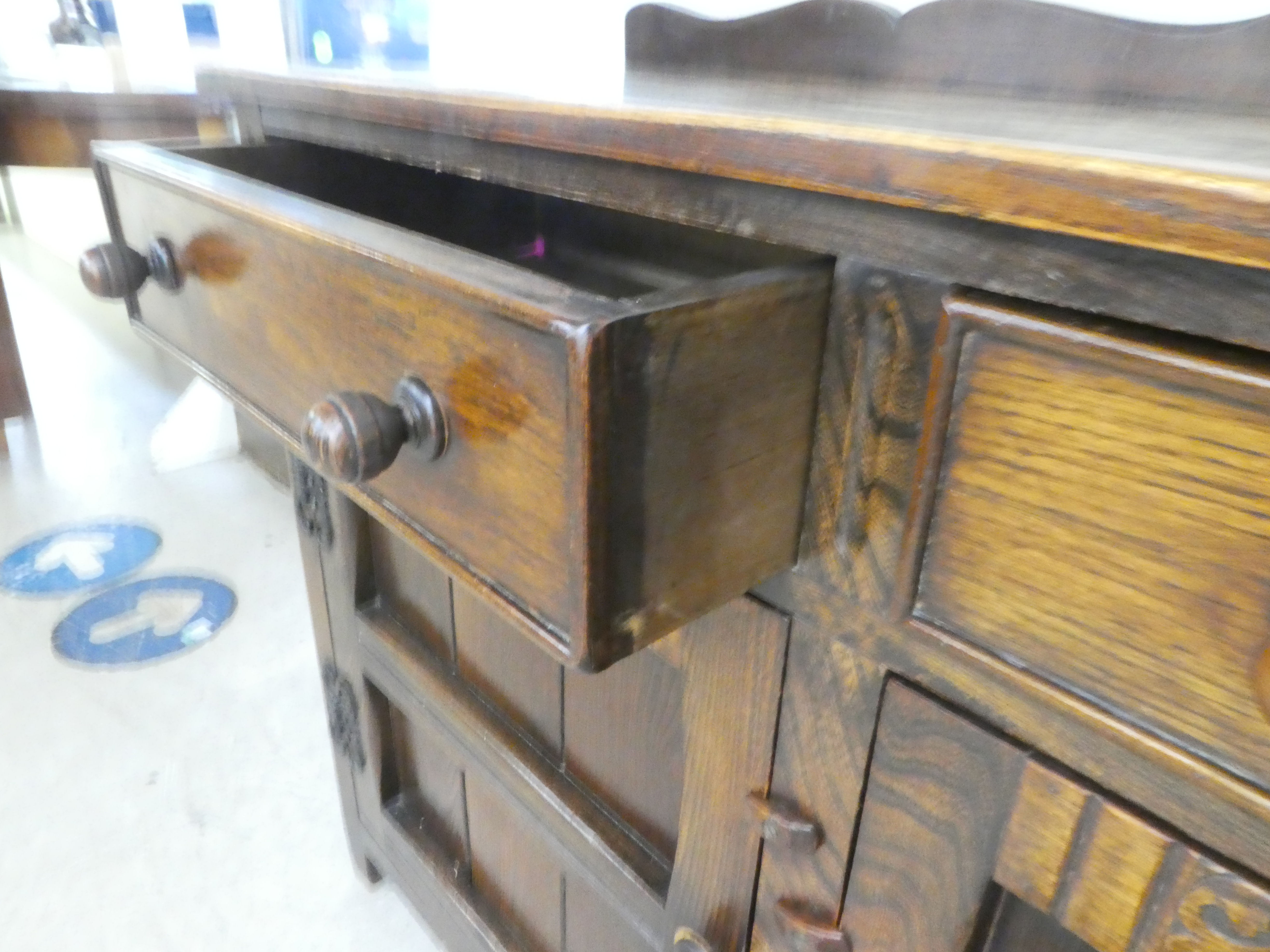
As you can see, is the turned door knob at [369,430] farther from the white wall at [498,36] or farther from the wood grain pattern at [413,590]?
the wood grain pattern at [413,590]

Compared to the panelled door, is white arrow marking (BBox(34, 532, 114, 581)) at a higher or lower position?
lower

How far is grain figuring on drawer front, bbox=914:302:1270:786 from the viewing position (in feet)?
0.73

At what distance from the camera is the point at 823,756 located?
369 mm

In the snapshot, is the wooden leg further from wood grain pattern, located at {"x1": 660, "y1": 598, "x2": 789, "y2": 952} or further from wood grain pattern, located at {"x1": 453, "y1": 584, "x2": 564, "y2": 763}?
wood grain pattern, located at {"x1": 660, "y1": 598, "x2": 789, "y2": 952}

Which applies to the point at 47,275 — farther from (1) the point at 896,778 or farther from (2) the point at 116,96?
(1) the point at 896,778

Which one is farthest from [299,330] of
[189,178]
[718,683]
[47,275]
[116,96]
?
[47,275]

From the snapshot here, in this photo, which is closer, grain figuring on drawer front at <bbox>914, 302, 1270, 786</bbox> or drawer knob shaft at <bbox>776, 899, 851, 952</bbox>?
grain figuring on drawer front at <bbox>914, 302, 1270, 786</bbox>

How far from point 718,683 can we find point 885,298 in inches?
7.9

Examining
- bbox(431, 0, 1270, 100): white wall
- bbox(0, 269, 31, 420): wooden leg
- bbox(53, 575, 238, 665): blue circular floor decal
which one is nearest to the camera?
bbox(431, 0, 1270, 100): white wall

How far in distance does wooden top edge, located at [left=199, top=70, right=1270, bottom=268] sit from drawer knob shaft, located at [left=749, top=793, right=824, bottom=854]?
0.85 feet

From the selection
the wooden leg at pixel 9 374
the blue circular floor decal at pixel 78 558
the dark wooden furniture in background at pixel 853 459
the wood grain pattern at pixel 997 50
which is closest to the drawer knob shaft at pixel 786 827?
the dark wooden furniture in background at pixel 853 459

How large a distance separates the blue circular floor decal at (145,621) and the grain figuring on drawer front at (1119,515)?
129 cm

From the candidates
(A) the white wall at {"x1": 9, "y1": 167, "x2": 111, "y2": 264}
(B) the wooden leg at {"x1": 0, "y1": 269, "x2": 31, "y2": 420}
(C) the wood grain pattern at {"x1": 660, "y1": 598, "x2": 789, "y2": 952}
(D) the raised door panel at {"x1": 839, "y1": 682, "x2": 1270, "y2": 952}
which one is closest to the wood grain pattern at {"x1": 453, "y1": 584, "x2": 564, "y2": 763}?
(C) the wood grain pattern at {"x1": 660, "y1": 598, "x2": 789, "y2": 952}

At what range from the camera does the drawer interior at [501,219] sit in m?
0.59
